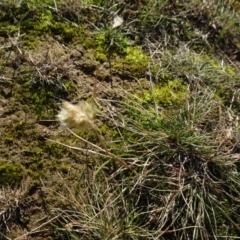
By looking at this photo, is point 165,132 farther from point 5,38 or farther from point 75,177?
point 5,38

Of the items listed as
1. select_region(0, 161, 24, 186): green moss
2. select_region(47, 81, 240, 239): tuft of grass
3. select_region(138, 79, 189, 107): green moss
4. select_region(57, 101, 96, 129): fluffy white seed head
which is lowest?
select_region(0, 161, 24, 186): green moss

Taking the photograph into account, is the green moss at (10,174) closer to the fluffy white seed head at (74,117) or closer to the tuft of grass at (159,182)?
the tuft of grass at (159,182)

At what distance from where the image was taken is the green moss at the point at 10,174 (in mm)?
2176

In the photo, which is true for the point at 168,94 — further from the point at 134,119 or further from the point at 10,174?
the point at 10,174

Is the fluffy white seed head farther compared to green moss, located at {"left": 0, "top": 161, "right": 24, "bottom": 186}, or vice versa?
green moss, located at {"left": 0, "top": 161, "right": 24, "bottom": 186}

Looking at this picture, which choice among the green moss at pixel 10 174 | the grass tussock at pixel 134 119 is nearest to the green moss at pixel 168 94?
the grass tussock at pixel 134 119

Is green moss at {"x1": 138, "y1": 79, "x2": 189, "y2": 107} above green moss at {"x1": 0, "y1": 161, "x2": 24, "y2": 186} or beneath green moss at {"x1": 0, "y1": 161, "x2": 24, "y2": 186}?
above

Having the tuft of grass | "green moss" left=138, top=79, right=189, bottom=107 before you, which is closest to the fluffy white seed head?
the tuft of grass

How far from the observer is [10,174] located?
7.19 feet

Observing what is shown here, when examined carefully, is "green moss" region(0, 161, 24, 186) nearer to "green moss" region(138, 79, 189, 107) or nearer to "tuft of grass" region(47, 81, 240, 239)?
"tuft of grass" region(47, 81, 240, 239)

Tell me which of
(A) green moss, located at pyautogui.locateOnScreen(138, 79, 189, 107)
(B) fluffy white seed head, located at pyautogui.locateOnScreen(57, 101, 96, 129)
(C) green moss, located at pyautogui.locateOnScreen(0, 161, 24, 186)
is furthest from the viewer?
(A) green moss, located at pyautogui.locateOnScreen(138, 79, 189, 107)

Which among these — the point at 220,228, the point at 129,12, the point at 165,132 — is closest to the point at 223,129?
the point at 165,132

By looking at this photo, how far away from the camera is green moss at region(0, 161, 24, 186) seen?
2.18 metres

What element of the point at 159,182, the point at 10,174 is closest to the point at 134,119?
the point at 159,182
